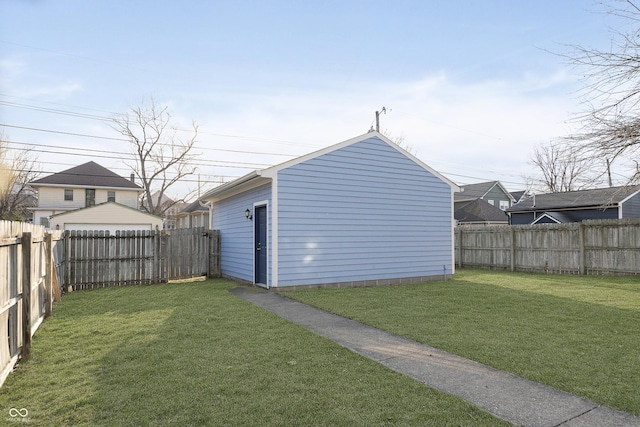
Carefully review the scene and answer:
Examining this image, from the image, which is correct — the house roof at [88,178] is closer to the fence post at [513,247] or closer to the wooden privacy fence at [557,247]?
the wooden privacy fence at [557,247]

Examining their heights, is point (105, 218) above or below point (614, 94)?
below

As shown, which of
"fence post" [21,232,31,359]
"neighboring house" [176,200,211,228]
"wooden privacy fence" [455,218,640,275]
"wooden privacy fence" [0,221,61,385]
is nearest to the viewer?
"wooden privacy fence" [0,221,61,385]

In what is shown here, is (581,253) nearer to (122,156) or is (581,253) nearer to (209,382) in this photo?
(209,382)

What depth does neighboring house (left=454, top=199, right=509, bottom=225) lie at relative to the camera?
89.3 ft

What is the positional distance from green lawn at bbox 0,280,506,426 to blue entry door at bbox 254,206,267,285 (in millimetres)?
4006

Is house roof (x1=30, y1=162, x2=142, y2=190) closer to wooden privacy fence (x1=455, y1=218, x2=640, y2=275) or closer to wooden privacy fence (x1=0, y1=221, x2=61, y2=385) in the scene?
wooden privacy fence (x1=455, y1=218, x2=640, y2=275)

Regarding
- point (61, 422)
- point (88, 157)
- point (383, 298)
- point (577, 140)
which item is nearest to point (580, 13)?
point (577, 140)

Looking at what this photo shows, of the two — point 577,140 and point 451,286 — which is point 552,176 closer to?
point 451,286

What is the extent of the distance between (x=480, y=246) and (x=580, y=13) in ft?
36.2

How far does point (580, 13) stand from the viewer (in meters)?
5.93

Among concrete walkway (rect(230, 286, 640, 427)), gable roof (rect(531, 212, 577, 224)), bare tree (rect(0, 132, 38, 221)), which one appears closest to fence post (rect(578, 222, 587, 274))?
gable roof (rect(531, 212, 577, 224))

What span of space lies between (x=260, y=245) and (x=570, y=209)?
1618 centimetres

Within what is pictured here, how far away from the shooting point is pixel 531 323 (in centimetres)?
583

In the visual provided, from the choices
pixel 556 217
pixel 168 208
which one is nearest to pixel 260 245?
pixel 556 217
